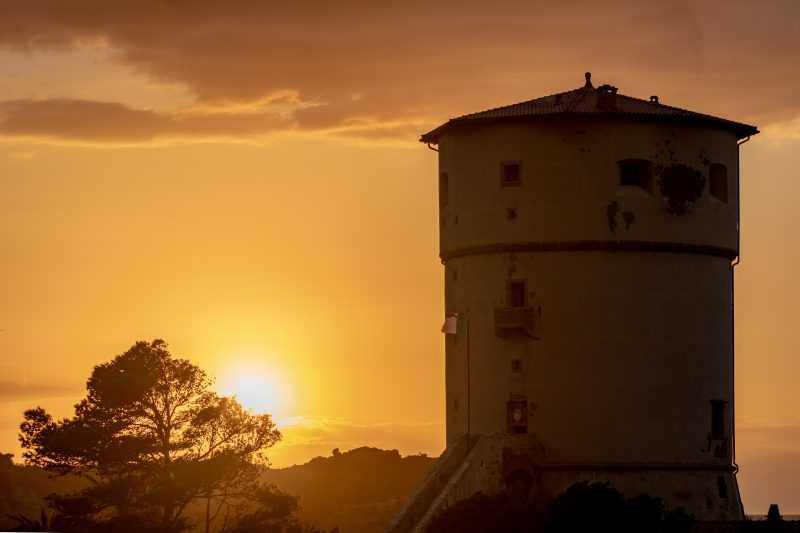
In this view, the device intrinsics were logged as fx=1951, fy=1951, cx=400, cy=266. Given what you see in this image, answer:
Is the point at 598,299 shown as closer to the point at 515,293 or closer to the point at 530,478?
the point at 515,293

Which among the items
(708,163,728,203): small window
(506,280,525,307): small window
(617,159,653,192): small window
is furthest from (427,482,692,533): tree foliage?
(708,163,728,203): small window

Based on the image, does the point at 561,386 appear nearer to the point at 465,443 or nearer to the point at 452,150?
the point at 465,443

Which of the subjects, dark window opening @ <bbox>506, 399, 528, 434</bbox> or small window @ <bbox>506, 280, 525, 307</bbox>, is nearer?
dark window opening @ <bbox>506, 399, 528, 434</bbox>

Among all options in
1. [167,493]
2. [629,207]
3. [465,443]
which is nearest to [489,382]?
[465,443]

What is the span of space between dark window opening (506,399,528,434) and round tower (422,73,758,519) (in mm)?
43

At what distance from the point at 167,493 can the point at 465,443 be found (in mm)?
11686

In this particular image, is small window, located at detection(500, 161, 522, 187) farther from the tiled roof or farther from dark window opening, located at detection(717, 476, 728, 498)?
dark window opening, located at detection(717, 476, 728, 498)

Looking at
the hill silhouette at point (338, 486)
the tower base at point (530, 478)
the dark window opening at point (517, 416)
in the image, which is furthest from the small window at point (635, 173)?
the hill silhouette at point (338, 486)

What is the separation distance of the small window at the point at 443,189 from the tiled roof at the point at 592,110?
1423 millimetres

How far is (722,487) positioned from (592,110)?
12028mm

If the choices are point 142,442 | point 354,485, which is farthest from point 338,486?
point 142,442

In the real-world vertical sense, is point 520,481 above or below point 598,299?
below

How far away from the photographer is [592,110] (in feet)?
191

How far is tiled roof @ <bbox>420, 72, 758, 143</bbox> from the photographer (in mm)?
58188
